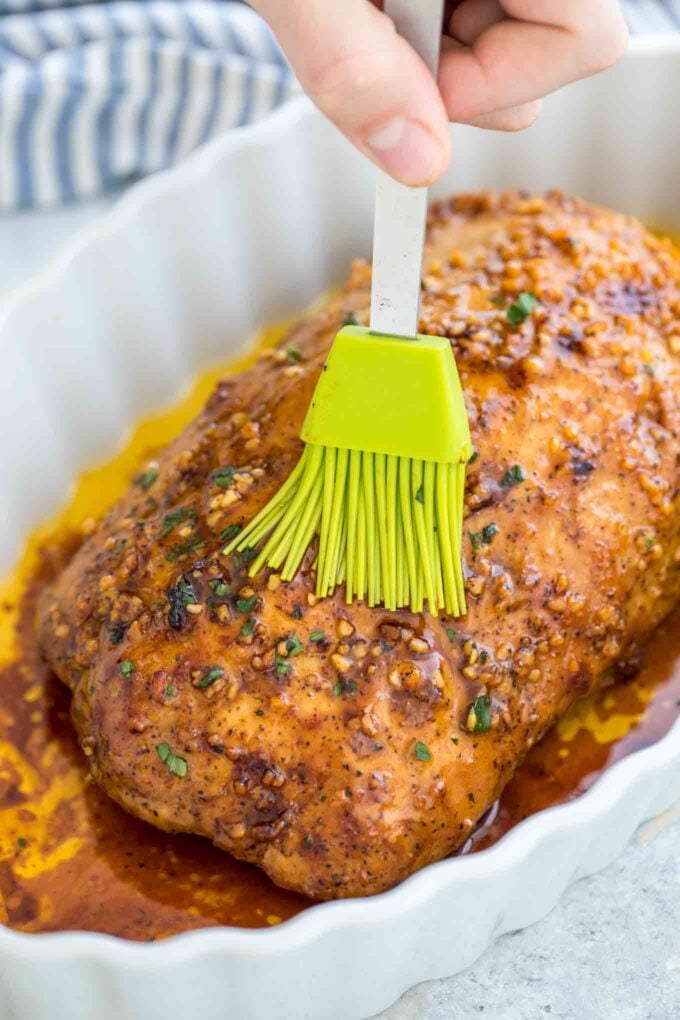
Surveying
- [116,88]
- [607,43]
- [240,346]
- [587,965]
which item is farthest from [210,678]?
[116,88]

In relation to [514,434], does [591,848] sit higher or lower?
lower

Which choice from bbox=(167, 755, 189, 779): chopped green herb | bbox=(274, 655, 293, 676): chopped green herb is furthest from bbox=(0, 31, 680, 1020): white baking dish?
bbox=(274, 655, 293, 676): chopped green herb

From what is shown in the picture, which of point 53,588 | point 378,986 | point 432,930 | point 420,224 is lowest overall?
point 378,986

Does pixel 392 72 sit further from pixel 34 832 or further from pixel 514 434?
pixel 34 832

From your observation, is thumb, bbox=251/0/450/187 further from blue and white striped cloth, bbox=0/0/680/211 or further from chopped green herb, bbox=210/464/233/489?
blue and white striped cloth, bbox=0/0/680/211

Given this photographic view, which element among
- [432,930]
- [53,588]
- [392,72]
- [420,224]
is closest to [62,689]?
[53,588]

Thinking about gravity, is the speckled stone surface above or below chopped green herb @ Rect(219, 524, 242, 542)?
below

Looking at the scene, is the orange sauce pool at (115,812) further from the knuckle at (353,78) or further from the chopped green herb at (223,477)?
the knuckle at (353,78)

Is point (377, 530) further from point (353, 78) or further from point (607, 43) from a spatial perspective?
point (607, 43)
